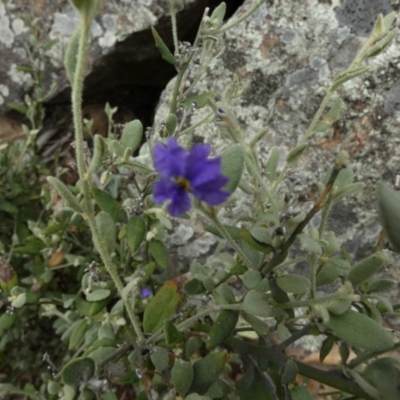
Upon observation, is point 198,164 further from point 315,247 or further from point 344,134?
point 344,134

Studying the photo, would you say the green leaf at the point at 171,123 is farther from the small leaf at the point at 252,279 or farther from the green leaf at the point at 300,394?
the green leaf at the point at 300,394

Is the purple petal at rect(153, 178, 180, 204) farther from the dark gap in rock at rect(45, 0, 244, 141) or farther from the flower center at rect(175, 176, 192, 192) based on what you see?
the dark gap in rock at rect(45, 0, 244, 141)

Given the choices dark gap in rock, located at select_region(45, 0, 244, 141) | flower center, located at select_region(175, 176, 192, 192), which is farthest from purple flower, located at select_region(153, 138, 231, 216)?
dark gap in rock, located at select_region(45, 0, 244, 141)

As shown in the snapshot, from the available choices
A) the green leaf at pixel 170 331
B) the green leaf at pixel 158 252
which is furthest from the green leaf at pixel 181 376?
the green leaf at pixel 158 252

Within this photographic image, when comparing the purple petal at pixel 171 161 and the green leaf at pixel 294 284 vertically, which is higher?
the purple petal at pixel 171 161

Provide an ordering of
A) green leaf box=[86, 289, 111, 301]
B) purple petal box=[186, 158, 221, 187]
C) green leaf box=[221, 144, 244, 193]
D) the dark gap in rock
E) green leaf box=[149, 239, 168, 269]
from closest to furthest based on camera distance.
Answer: purple petal box=[186, 158, 221, 187] → green leaf box=[221, 144, 244, 193] → green leaf box=[86, 289, 111, 301] → green leaf box=[149, 239, 168, 269] → the dark gap in rock

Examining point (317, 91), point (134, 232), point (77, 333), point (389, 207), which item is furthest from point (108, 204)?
point (317, 91)

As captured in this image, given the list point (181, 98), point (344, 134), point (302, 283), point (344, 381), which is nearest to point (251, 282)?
point (302, 283)
